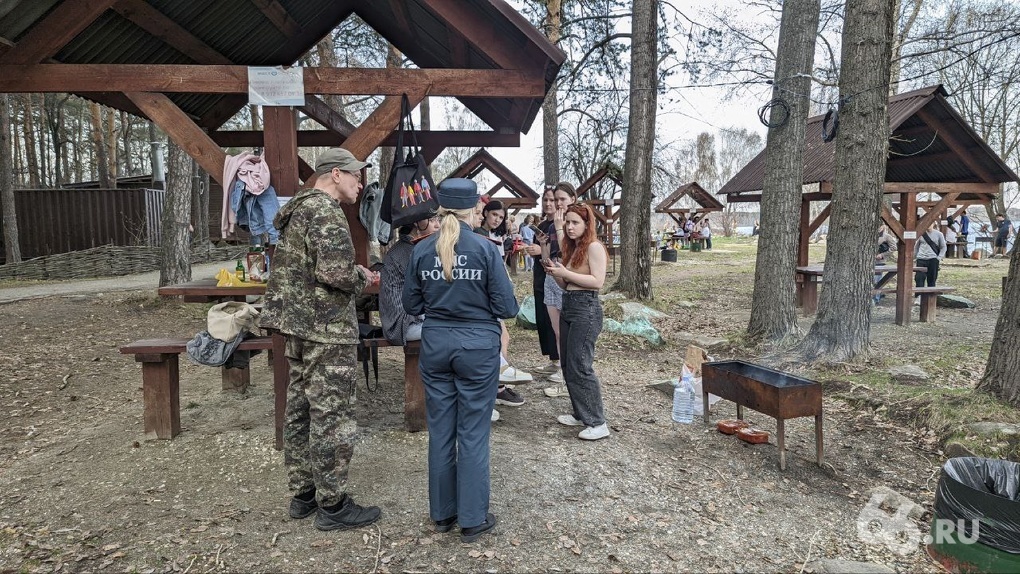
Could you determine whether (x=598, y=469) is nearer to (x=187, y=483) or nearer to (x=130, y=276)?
(x=187, y=483)

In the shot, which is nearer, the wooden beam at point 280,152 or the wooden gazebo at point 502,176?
the wooden beam at point 280,152

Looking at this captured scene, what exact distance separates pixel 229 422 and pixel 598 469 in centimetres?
304

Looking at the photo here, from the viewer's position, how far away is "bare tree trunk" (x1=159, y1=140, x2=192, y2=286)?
1066cm

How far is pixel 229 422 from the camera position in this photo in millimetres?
5094

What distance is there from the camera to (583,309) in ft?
15.1

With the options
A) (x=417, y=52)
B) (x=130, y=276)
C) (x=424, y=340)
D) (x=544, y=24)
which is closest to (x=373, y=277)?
(x=424, y=340)

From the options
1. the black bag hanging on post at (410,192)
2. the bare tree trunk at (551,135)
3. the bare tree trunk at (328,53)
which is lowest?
the black bag hanging on post at (410,192)

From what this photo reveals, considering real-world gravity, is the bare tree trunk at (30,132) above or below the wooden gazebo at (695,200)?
above

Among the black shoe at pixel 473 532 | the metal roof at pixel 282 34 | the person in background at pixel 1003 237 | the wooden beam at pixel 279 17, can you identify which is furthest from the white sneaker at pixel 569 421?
the person in background at pixel 1003 237

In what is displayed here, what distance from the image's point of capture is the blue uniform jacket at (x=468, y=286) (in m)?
3.18

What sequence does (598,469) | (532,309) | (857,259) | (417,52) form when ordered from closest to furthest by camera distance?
1. (598,469)
2. (417,52)
3. (857,259)
4. (532,309)

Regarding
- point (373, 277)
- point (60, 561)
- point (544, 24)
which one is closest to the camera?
point (60, 561)

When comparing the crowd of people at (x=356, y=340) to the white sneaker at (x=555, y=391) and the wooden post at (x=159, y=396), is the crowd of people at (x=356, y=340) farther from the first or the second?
the white sneaker at (x=555, y=391)

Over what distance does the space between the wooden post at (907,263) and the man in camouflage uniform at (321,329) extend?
31.9ft
